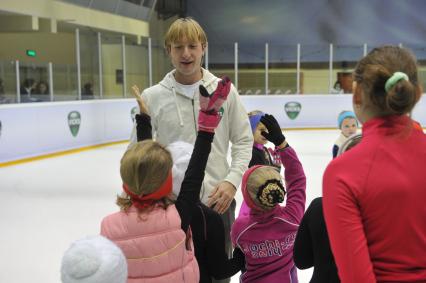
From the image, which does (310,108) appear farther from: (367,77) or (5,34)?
(367,77)

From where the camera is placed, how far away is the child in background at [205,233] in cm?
147

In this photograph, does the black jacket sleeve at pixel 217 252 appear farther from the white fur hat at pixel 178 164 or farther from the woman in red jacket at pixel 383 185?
the woman in red jacket at pixel 383 185

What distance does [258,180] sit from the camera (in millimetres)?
1559

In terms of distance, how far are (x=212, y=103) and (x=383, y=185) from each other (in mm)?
592

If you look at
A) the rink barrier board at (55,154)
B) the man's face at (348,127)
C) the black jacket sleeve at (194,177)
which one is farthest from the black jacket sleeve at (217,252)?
the rink barrier board at (55,154)

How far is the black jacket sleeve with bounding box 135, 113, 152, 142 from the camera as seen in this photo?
1.74 meters

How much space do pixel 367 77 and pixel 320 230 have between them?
420 mm

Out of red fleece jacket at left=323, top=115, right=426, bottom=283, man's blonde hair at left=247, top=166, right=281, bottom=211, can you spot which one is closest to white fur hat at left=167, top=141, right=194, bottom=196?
man's blonde hair at left=247, top=166, right=281, bottom=211

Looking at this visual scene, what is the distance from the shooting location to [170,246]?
4.21ft

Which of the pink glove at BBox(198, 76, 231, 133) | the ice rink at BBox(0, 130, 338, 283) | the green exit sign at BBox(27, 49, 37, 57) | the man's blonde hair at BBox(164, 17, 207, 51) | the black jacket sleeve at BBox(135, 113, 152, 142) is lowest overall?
the ice rink at BBox(0, 130, 338, 283)

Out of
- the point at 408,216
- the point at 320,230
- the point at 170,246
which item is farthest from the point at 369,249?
the point at 170,246

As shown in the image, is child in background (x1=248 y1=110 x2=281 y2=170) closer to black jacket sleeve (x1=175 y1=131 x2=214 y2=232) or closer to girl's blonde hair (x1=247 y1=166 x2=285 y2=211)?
girl's blonde hair (x1=247 y1=166 x2=285 y2=211)

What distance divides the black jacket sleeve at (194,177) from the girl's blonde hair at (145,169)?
0.15 m

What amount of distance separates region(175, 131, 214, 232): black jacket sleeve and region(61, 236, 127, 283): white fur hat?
43 centimetres
